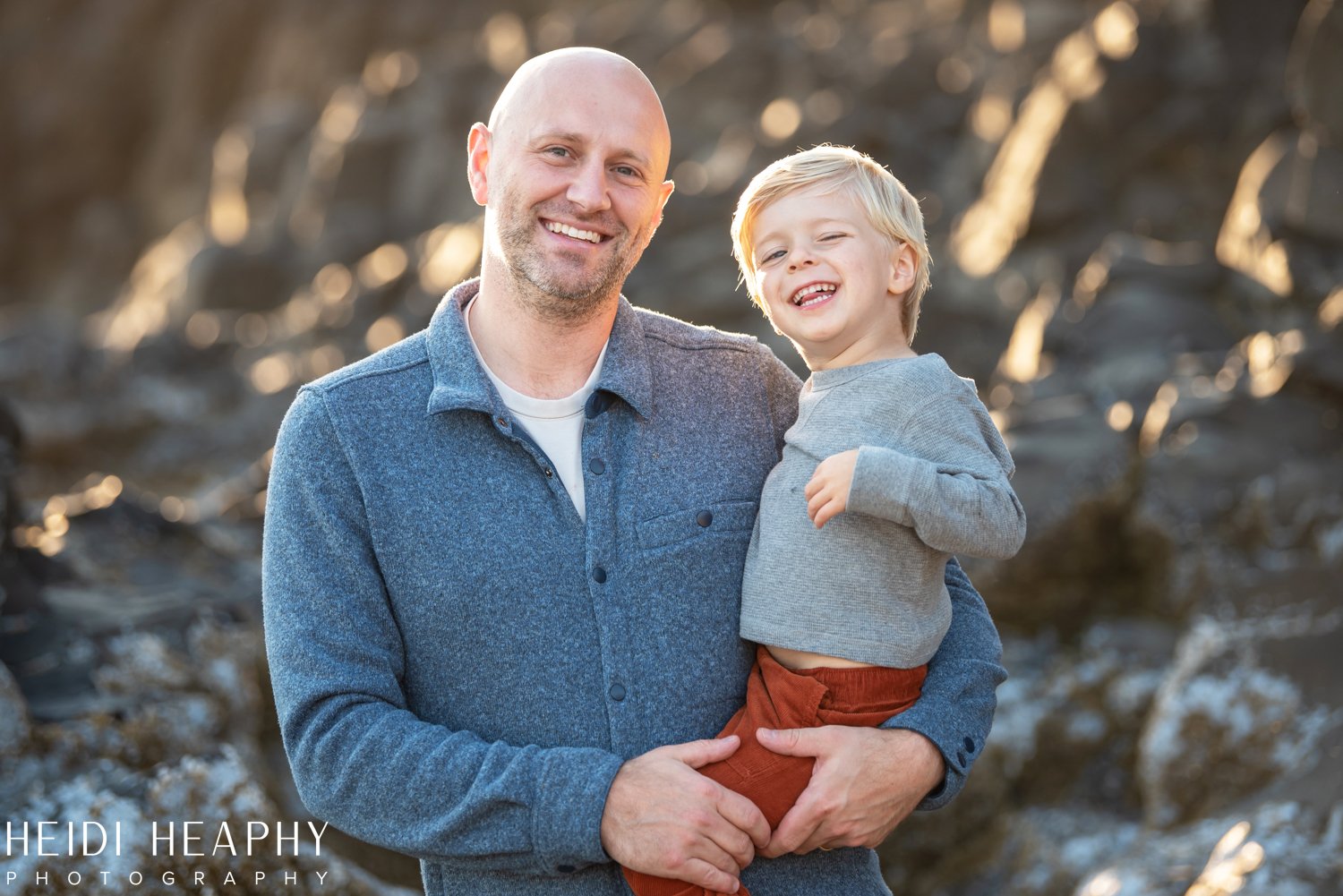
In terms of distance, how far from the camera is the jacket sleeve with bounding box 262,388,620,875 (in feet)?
7.70

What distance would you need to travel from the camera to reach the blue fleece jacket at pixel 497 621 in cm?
237

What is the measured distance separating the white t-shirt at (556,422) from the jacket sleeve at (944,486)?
56 cm

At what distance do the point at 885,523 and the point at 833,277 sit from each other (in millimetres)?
518

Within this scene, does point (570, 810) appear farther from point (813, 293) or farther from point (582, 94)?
point (582, 94)

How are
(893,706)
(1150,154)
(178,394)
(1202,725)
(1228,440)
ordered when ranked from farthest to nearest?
→ 1. (178,394)
2. (1150,154)
3. (1228,440)
4. (1202,725)
5. (893,706)

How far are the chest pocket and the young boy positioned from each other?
54 millimetres

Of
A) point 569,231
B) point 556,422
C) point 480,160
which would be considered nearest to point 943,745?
point 556,422

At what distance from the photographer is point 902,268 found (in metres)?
2.87

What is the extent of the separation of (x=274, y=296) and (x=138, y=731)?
17874 millimetres

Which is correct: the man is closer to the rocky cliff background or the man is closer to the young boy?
the young boy

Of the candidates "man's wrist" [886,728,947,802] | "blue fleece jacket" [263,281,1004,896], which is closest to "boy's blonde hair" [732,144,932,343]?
"blue fleece jacket" [263,281,1004,896]

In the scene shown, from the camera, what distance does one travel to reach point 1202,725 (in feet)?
16.1

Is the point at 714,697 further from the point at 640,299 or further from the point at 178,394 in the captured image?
the point at 178,394

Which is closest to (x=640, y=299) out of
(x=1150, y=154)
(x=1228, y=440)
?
(x=1150, y=154)
